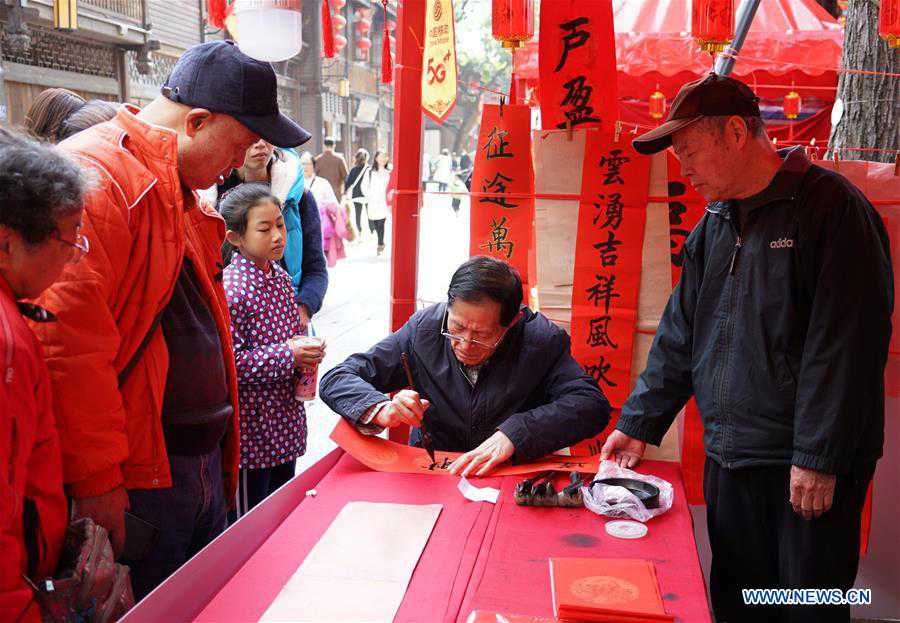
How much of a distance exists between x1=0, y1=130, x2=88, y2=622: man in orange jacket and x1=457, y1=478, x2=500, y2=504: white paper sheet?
0.91 metres

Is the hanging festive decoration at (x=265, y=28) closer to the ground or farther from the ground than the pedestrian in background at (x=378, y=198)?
farther from the ground

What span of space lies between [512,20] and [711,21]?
794 mm

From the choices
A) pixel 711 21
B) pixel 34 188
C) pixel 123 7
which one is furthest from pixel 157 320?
pixel 123 7

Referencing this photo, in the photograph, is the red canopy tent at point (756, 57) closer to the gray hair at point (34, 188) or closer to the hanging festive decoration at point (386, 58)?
the hanging festive decoration at point (386, 58)

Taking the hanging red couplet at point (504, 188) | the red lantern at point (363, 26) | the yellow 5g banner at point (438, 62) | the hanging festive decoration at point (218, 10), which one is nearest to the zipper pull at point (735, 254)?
the hanging red couplet at point (504, 188)

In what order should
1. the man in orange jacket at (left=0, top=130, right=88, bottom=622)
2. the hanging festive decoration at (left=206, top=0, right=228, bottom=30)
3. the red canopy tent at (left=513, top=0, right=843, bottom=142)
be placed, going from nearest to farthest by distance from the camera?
the man in orange jacket at (left=0, top=130, right=88, bottom=622)
the hanging festive decoration at (left=206, top=0, right=228, bottom=30)
the red canopy tent at (left=513, top=0, right=843, bottom=142)

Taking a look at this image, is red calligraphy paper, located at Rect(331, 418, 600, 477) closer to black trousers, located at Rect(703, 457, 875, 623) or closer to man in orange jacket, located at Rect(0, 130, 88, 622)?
black trousers, located at Rect(703, 457, 875, 623)

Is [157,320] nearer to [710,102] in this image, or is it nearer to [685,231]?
[710,102]

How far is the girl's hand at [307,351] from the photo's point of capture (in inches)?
100

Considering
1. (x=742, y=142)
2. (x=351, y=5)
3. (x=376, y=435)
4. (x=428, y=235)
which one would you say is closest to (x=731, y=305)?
(x=742, y=142)

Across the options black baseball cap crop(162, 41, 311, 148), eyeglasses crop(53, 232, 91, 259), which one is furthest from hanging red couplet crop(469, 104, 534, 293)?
eyeglasses crop(53, 232, 91, 259)

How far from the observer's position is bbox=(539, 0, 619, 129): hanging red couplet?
280 cm

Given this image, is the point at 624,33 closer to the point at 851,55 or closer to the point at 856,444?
the point at 851,55

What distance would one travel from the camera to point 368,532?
1.73 m
